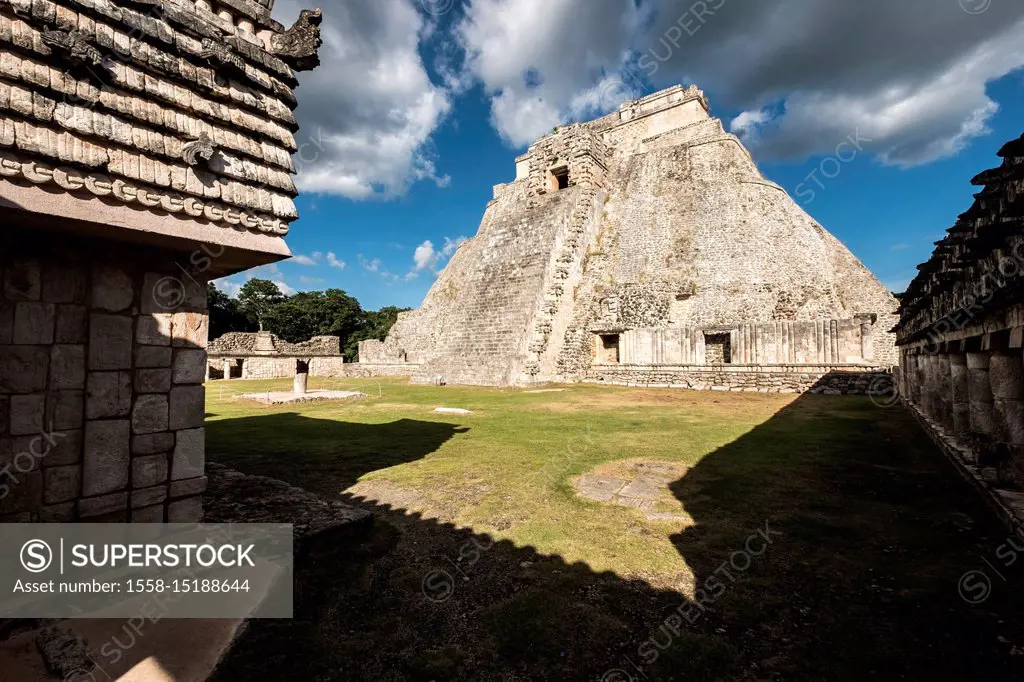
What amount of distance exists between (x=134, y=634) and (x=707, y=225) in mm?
30048

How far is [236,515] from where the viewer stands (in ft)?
13.9

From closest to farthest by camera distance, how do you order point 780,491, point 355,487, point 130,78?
point 130,78, point 780,491, point 355,487

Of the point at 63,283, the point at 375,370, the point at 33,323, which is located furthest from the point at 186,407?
the point at 375,370

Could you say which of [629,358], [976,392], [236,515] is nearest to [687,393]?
[629,358]

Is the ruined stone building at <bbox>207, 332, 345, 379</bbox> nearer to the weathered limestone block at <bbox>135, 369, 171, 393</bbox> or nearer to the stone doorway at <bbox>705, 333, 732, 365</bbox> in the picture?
the stone doorway at <bbox>705, 333, 732, 365</bbox>

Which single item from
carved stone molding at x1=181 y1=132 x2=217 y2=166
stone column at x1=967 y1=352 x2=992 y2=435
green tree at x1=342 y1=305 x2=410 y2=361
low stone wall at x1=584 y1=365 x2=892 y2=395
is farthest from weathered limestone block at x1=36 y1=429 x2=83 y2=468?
green tree at x1=342 y1=305 x2=410 y2=361

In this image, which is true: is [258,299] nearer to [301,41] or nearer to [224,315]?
[224,315]

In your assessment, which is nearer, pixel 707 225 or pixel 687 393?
pixel 687 393

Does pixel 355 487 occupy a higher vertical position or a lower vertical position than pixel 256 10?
lower

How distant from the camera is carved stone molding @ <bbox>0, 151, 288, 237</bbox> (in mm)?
2939

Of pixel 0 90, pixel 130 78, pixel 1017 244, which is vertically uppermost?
pixel 130 78

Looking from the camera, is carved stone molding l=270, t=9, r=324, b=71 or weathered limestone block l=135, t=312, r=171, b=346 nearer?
weathered limestone block l=135, t=312, r=171, b=346

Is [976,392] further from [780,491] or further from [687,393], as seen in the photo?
[687,393]

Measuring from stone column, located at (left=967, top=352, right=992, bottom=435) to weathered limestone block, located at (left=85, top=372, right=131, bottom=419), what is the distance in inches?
362
